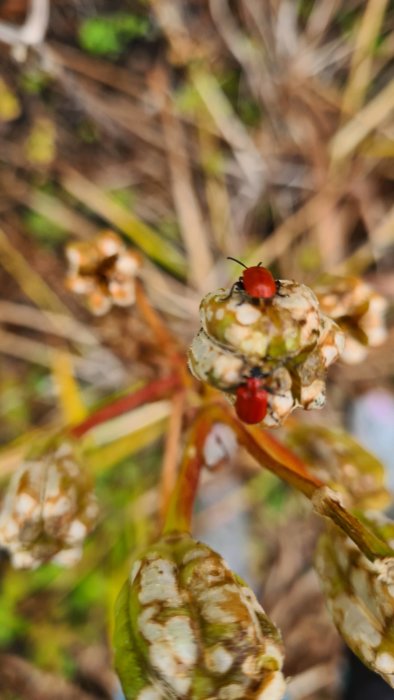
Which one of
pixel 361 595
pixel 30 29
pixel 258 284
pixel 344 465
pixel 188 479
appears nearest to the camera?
pixel 258 284

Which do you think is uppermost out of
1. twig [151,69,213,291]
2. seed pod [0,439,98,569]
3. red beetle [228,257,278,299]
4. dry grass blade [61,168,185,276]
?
red beetle [228,257,278,299]

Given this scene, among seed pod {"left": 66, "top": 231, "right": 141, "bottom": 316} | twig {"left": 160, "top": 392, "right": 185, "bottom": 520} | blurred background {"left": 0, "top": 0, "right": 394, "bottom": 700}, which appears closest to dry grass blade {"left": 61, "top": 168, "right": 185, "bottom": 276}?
blurred background {"left": 0, "top": 0, "right": 394, "bottom": 700}

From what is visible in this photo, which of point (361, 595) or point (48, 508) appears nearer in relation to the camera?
point (361, 595)

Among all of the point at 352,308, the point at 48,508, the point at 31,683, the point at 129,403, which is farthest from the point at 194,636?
the point at 31,683

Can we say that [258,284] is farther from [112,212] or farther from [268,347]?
[112,212]

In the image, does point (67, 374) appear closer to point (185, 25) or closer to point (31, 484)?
point (31, 484)

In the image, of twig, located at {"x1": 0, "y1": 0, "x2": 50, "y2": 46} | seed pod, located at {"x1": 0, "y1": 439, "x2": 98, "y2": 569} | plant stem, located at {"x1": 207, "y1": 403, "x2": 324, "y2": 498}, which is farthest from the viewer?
twig, located at {"x1": 0, "y1": 0, "x2": 50, "y2": 46}

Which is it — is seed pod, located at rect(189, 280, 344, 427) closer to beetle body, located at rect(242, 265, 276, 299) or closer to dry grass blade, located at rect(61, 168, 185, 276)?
beetle body, located at rect(242, 265, 276, 299)

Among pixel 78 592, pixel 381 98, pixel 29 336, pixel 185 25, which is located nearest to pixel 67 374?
pixel 29 336

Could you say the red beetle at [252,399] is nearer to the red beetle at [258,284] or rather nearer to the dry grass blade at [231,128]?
the red beetle at [258,284]
